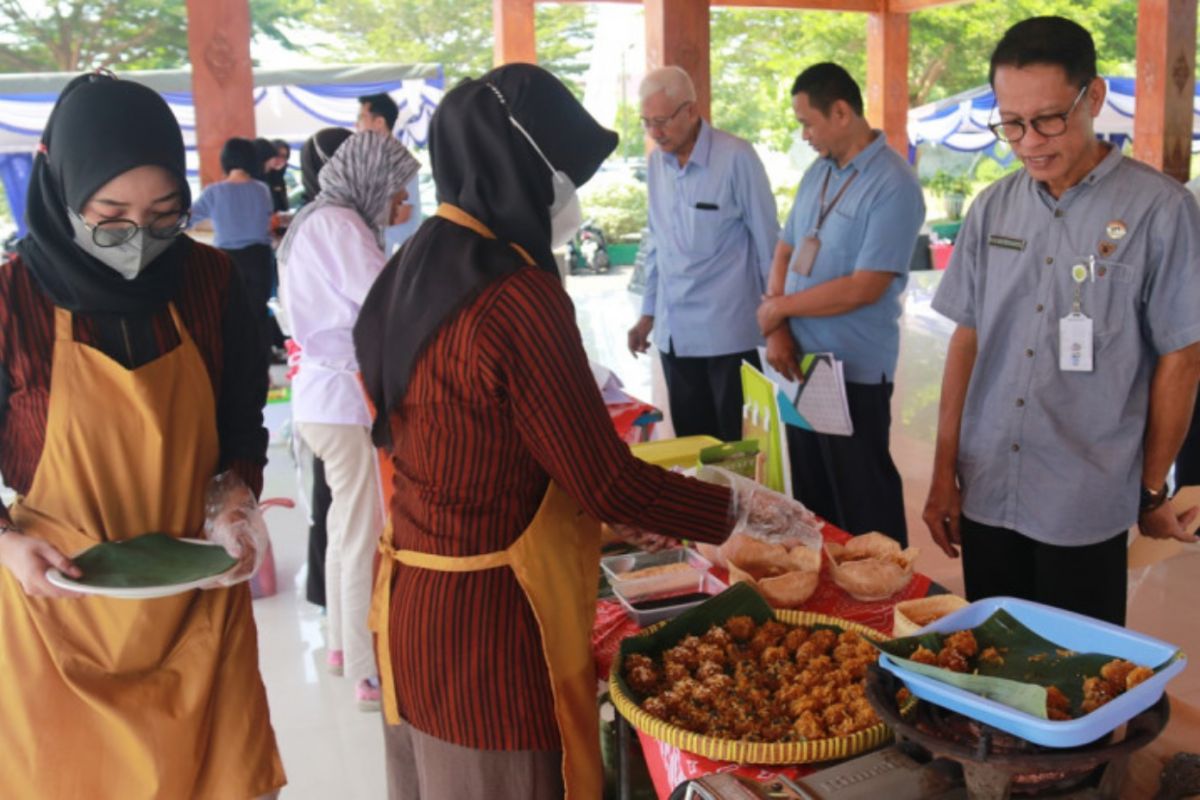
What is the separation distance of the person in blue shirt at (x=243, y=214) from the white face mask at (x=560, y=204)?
4.57 metres

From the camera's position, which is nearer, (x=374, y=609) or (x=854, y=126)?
(x=374, y=609)

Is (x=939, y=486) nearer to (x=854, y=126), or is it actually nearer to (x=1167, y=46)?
(x=854, y=126)

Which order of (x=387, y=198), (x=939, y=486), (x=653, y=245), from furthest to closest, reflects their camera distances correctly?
(x=653, y=245)
(x=387, y=198)
(x=939, y=486)

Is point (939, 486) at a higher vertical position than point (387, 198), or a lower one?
lower

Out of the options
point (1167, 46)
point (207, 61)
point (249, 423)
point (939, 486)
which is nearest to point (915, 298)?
point (1167, 46)

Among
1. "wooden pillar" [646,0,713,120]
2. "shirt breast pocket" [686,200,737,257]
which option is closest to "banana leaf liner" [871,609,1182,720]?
"shirt breast pocket" [686,200,737,257]

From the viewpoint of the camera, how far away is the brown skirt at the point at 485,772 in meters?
1.54

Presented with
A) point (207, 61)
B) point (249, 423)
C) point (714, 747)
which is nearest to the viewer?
point (714, 747)

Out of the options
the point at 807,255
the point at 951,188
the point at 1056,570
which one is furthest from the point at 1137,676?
the point at 951,188

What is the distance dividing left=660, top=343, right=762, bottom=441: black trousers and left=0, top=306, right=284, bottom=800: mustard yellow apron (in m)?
2.19

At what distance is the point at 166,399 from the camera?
1.72 m

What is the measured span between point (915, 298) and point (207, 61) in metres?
7.20

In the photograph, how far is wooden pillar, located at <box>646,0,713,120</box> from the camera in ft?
19.0

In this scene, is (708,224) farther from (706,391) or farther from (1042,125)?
(1042,125)
